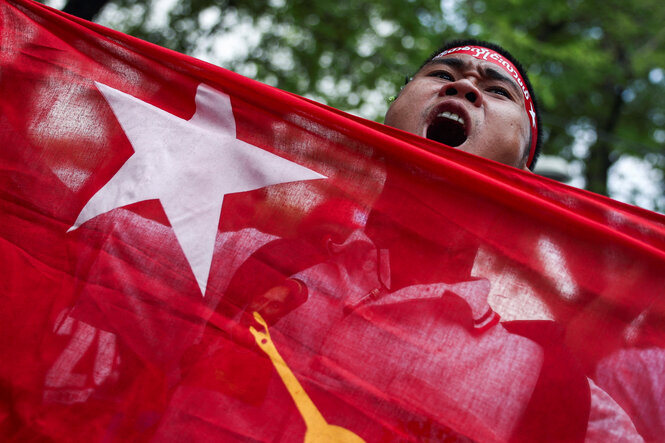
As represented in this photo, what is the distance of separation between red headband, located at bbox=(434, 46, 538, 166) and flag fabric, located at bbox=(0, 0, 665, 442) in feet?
3.03

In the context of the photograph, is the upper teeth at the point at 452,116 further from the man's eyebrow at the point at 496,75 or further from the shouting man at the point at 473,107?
the man's eyebrow at the point at 496,75

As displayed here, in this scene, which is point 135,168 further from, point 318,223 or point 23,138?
point 318,223

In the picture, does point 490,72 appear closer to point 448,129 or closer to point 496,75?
point 496,75

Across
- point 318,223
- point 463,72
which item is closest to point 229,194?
point 318,223

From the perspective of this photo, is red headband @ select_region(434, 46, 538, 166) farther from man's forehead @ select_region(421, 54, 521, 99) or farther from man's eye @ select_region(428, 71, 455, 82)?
man's eye @ select_region(428, 71, 455, 82)

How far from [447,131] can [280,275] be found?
107 cm

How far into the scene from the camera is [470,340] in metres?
1.59

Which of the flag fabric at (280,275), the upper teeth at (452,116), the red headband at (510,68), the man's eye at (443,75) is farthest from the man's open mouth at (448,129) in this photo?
the flag fabric at (280,275)

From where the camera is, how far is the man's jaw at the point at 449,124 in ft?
7.47

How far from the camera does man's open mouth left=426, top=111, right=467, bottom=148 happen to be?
7.60ft

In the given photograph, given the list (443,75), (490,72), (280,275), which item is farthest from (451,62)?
(280,275)

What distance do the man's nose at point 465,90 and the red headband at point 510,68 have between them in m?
0.30

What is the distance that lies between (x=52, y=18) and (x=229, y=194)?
34.6 inches

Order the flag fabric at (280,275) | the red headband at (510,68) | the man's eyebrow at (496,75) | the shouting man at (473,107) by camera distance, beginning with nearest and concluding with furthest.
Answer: the flag fabric at (280,275), the shouting man at (473,107), the man's eyebrow at (496,75), the red headband at (510,68)
